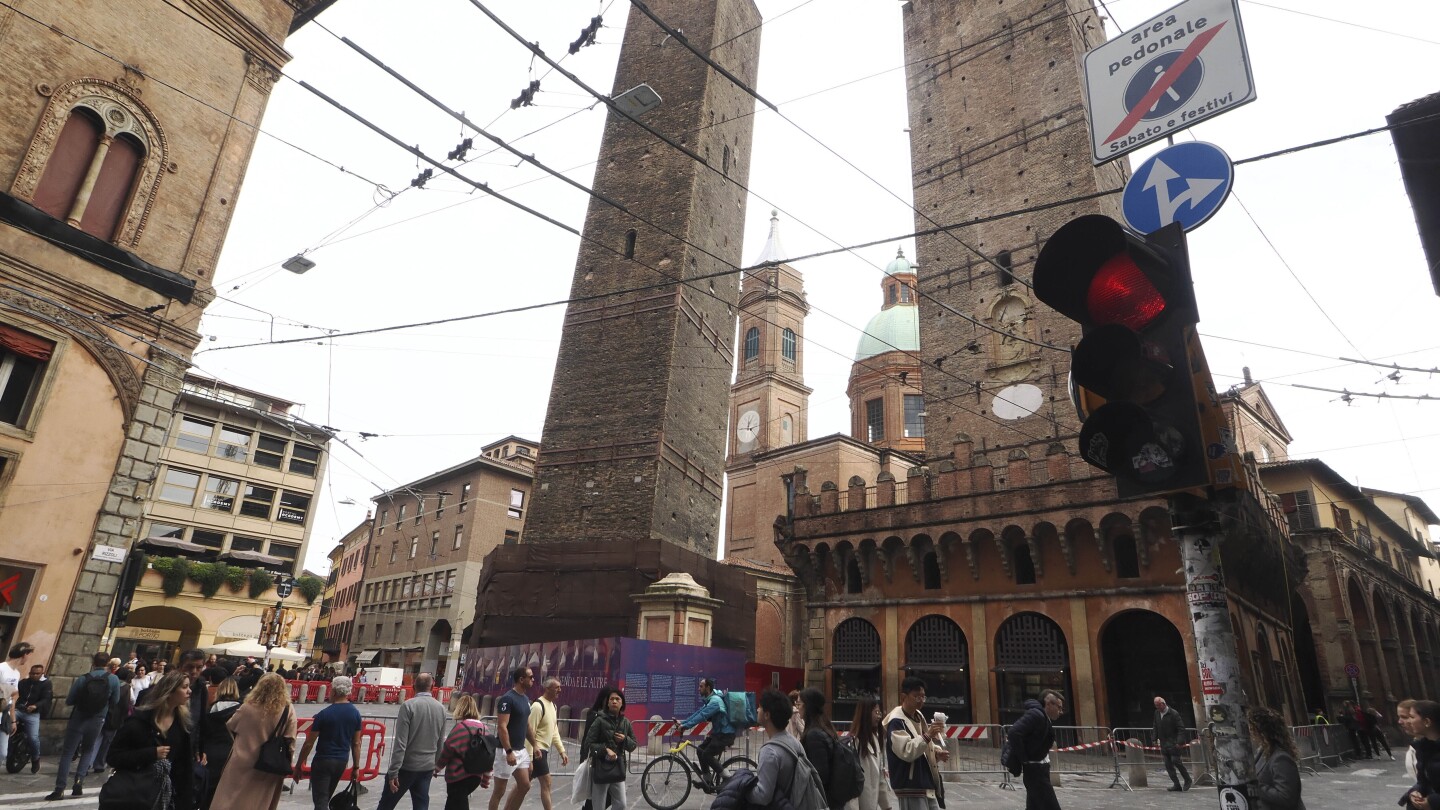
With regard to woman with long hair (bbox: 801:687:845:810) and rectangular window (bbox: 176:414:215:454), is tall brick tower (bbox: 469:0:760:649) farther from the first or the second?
rectangular window (bbox: 176:414:215:454)

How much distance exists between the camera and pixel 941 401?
80.6ft

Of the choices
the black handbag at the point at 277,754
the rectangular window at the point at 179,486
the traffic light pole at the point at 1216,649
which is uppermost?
the rectangular window at the point at 179,486

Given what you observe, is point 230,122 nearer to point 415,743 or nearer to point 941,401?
point 415,743

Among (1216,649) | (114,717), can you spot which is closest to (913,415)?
(114,717)

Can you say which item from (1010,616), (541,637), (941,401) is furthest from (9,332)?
(941,401)

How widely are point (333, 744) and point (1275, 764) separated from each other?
670cm

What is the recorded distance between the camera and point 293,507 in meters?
40.3

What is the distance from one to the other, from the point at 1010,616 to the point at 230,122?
20568 mm

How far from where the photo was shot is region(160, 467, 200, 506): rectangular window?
118ft

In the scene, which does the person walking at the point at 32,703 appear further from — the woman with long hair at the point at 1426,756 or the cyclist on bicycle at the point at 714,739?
the woman with long hair at the point at 1426,756

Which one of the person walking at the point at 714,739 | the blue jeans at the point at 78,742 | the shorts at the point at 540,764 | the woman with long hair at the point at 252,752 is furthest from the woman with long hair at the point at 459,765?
the blue jeans at the point at 78,742

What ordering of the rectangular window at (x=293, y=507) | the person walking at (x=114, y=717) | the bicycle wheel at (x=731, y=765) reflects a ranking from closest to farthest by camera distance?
the bicycle wheel at (x=731, y=765) → the person walking at (x=114, y=717) → the rectangular window at (x=293, y=507)

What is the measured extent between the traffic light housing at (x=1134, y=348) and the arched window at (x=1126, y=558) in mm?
17436

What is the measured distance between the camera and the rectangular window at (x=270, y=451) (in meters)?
39.3
